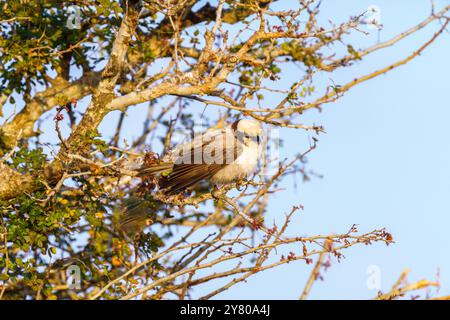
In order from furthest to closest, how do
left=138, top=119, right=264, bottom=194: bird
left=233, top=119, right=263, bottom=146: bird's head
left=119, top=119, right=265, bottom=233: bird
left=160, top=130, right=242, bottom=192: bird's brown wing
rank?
left=233, top=119, right=263, bottom=146: bird's head, left=119, top=119, right=265, bottom=233: bird, left=138, top=119, right=264, bottom=194: bird, left=160, top=130, right=242, bottom=192: bird's brown wing

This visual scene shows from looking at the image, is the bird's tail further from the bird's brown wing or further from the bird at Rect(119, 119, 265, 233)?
the bird's brown wing

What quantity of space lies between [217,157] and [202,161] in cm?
18

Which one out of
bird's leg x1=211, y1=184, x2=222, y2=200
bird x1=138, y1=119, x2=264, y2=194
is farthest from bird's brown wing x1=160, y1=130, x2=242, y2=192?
bird's leg x1=211, y1=184, x2=222, y2=200

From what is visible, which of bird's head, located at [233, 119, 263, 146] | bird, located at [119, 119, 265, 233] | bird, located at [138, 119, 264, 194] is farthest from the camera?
bird's head, located at [233, 119, 263, 146]

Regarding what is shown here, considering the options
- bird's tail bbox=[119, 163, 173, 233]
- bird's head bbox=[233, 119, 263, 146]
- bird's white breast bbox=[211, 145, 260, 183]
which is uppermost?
bird's head bbox=[233, 119, 263, 146]

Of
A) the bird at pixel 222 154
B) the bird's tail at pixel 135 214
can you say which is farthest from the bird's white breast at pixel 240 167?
the bird's tail at pixel 135 214

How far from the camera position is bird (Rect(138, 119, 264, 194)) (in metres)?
7.47

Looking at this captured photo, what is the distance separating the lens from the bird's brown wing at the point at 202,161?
714cm

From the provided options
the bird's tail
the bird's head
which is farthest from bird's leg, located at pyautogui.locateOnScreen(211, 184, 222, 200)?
the bird's tail

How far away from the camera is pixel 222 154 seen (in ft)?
25.5

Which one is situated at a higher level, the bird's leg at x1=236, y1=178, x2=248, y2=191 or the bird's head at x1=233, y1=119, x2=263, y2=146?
the bird's head at x1=233, y1=119, x2=263, y2=146

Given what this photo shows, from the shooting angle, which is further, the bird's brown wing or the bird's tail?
the bird's tail
